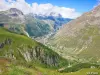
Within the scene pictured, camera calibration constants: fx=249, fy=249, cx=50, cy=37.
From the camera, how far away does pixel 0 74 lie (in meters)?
93.1

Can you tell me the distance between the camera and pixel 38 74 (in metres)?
107

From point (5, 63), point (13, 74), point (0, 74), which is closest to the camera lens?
point (13, 74)

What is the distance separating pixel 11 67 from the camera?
97.8 meters

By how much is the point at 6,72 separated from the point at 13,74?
5.49 meters

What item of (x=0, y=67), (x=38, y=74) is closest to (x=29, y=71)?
(x=38, y=74)

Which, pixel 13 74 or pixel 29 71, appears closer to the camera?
pixel 13 74

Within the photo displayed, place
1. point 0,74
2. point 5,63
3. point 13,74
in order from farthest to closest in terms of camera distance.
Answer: point 5,63 < point 0,74 < point 13,74

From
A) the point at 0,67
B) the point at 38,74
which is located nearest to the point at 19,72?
the point at 0,67

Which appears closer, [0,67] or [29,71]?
[0,67]

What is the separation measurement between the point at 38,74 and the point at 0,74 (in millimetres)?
19573

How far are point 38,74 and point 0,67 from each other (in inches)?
Answer: 711

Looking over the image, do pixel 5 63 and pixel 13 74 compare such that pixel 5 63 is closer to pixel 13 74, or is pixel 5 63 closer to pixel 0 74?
pixel 0 74

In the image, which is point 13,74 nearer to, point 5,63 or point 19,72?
point 19,72

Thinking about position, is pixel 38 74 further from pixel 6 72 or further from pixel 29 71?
pixel 6 72
